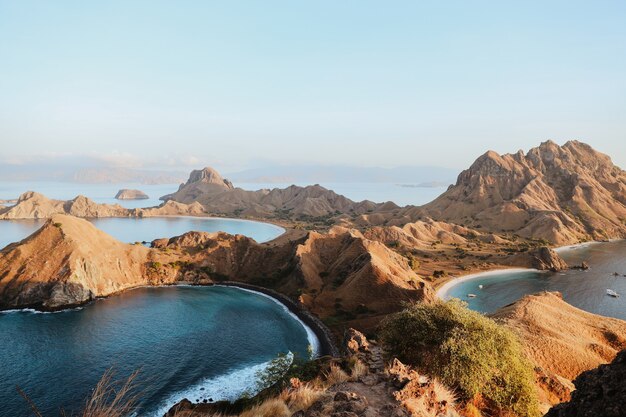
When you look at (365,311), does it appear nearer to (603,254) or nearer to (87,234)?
(87,234)

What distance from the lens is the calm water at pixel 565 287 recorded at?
80.2 meters

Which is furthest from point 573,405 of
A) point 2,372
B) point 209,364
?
point 2,372

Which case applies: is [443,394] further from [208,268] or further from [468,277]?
[468,277]

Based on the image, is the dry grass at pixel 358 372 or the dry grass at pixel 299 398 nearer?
the dry grass at pixel 299 398

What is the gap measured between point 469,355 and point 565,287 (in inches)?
3752

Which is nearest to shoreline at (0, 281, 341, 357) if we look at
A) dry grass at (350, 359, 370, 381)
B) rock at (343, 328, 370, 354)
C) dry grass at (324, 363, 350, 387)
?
rock at (343, 328, 370, 354)

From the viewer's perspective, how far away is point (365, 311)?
2522 inches

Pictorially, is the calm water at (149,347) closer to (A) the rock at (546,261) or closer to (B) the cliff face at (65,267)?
(B) the cliff face at (65,267)

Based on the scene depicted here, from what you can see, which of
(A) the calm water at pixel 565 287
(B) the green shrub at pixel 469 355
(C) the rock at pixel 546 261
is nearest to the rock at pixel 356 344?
(B) the green shrub at pixel 469 355

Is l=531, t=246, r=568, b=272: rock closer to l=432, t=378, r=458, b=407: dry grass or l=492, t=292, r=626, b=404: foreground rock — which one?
l=492, t=292, r=626, b=404: foreground rock

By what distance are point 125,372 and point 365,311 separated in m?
39.5

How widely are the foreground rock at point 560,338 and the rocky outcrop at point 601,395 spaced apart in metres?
21.7

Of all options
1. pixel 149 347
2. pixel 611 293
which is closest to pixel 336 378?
pixel 149 347

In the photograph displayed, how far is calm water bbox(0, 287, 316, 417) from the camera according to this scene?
42.7 meters
